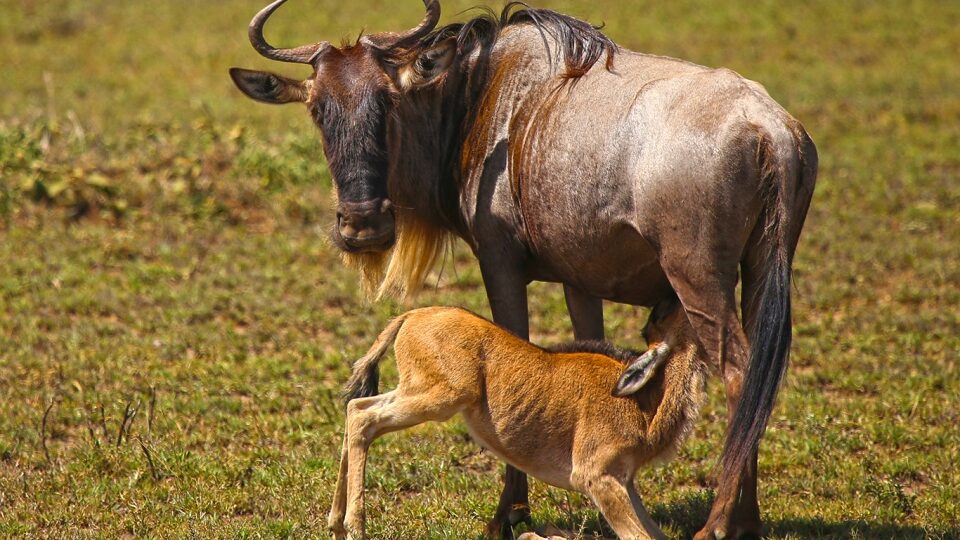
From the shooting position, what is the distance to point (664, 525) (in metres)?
5.90

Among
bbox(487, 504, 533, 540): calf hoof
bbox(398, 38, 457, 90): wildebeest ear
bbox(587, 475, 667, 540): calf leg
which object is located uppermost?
bbox(398, 38, 457, 90): wildebeest ear

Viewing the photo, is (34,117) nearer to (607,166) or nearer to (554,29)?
(554,29)

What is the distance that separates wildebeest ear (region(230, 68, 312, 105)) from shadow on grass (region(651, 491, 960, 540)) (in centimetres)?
275

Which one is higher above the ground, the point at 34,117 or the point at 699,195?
the point at 699,195

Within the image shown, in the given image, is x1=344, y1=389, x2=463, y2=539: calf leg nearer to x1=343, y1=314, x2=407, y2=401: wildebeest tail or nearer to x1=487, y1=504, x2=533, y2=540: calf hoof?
x1=343, y1=314, x2=407, y2=401: wildebeest tail

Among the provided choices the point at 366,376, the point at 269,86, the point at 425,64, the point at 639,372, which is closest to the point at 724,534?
the point at 639,372

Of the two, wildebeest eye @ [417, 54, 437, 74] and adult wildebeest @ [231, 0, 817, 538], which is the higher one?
wildebeest eye @ [417, 54, 437, 74]

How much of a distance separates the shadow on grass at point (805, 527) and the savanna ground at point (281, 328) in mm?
20

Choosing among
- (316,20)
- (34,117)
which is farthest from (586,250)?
(316,20)

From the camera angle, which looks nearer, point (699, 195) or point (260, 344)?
point (699, 195)

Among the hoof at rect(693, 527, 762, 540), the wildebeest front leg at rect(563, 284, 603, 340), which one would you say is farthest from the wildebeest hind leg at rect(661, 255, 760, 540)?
the wildebeest front leg at rect(563, 284, 603, 340)

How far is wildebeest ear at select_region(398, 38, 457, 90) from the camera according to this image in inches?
237

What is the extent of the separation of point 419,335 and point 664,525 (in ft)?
5.20

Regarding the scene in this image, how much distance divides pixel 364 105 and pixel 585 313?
155cm
